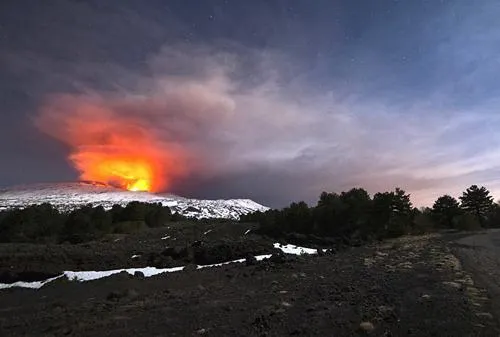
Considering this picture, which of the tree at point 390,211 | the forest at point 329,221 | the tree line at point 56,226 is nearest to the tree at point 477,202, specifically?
the forest at point 329,221

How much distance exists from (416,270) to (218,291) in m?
8.54

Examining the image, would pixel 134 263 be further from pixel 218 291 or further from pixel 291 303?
pixel 291 303

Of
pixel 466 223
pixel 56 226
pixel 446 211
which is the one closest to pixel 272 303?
pixel 466 223

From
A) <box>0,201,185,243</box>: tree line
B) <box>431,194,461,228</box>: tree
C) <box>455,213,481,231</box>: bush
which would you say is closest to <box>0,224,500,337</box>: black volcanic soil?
<box>0,201,185,243</box>: tree line

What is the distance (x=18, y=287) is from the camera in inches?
1003

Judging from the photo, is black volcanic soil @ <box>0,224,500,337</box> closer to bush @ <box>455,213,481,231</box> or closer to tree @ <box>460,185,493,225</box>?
bush @ <box>455,213,481,231</box>

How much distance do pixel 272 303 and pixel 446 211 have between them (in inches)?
2312

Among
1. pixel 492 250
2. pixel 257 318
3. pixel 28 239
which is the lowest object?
pixel 257 318

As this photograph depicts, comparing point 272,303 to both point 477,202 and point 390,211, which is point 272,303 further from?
point 477,202

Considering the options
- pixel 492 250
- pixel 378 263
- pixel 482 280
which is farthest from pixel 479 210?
pixel 482 280

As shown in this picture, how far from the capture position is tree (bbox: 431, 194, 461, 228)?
214ft

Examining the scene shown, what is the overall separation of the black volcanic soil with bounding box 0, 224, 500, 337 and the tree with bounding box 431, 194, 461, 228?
42.3 meters

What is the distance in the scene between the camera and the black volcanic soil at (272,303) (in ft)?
35.1

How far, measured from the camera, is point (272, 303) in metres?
14.4
